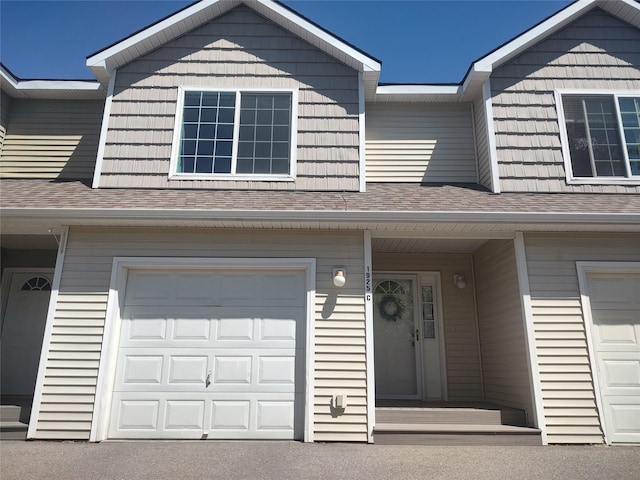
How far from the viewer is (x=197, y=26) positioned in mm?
7512

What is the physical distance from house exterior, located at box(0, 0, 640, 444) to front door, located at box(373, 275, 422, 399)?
0.03 metres

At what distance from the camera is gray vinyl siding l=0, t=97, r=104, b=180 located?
7.61m

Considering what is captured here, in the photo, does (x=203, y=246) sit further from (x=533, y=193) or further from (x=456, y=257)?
(x=533, y=193)

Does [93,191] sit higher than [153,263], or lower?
higher

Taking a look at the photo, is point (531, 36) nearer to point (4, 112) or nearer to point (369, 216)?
point (369, 216)

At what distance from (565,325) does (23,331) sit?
7.93 metres

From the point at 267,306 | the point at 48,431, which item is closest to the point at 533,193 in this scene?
the point at 267,306

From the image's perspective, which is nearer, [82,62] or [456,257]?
[82,62]

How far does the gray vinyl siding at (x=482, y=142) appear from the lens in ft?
23.4

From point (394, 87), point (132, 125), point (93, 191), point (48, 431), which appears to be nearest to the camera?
point (48, 431)

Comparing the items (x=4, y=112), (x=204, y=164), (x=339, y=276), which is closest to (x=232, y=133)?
(x=204, y=164)

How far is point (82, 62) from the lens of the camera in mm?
7137

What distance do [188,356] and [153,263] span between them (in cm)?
129

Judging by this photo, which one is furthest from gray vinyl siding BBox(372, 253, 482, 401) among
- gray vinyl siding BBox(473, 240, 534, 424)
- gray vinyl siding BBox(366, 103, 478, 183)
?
gray vinyl siding BBox(366, 103, 478, 183)
